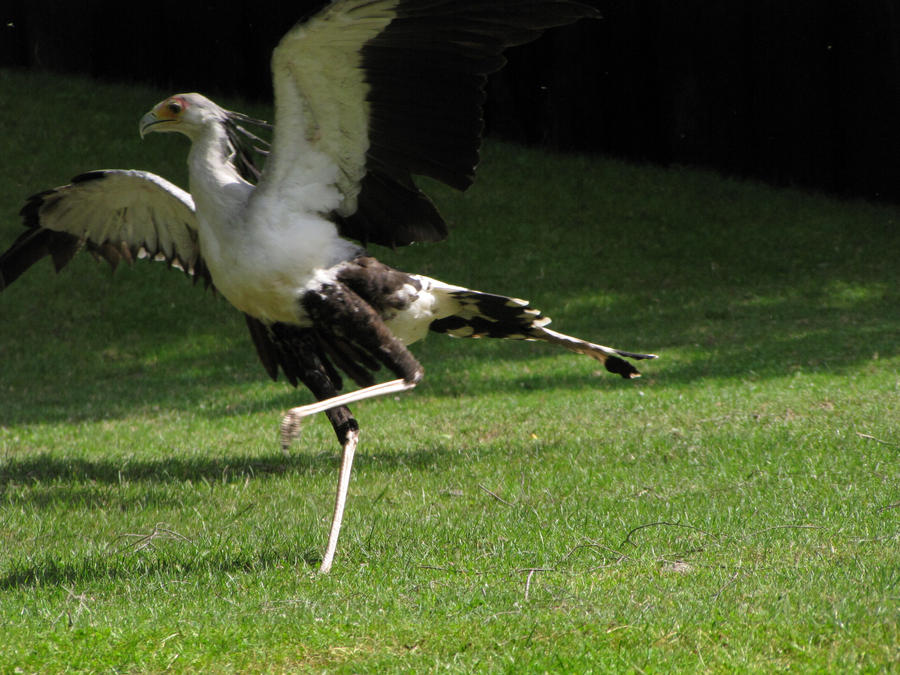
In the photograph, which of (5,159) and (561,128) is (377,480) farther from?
(561,128)

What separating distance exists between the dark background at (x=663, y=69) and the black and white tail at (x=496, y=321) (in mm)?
12044

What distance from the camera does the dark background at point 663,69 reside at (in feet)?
53.6

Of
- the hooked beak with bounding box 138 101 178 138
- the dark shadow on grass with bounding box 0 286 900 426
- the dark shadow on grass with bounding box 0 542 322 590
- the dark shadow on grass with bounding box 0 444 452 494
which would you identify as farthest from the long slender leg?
the dark shadow on grass with bounding box 0 286 900 426

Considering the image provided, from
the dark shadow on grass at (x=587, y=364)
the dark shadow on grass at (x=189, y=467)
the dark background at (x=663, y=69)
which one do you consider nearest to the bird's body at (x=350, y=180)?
the dark shadow on grass at (x=189, y=467)

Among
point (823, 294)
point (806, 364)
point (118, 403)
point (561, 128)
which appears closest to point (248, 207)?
point (118, 403)

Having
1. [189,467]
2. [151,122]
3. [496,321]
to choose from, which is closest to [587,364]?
[189,467]

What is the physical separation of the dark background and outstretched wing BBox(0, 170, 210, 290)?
36.4 ft

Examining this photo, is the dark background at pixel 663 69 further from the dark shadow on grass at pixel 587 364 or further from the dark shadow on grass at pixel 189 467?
the dark shadow on grass at pixel 189 467

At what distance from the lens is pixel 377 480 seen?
20.2 feet

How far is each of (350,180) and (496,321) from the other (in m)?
0.96

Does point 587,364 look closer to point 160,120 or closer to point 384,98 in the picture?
point 384,98

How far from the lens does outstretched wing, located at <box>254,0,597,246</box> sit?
14.0ft

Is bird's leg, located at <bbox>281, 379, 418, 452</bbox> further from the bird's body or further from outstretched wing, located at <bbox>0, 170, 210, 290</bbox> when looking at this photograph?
outstretched wing, located at <bbox>0, 170, 210, 290</bbox>

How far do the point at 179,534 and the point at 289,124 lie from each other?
190 cm
